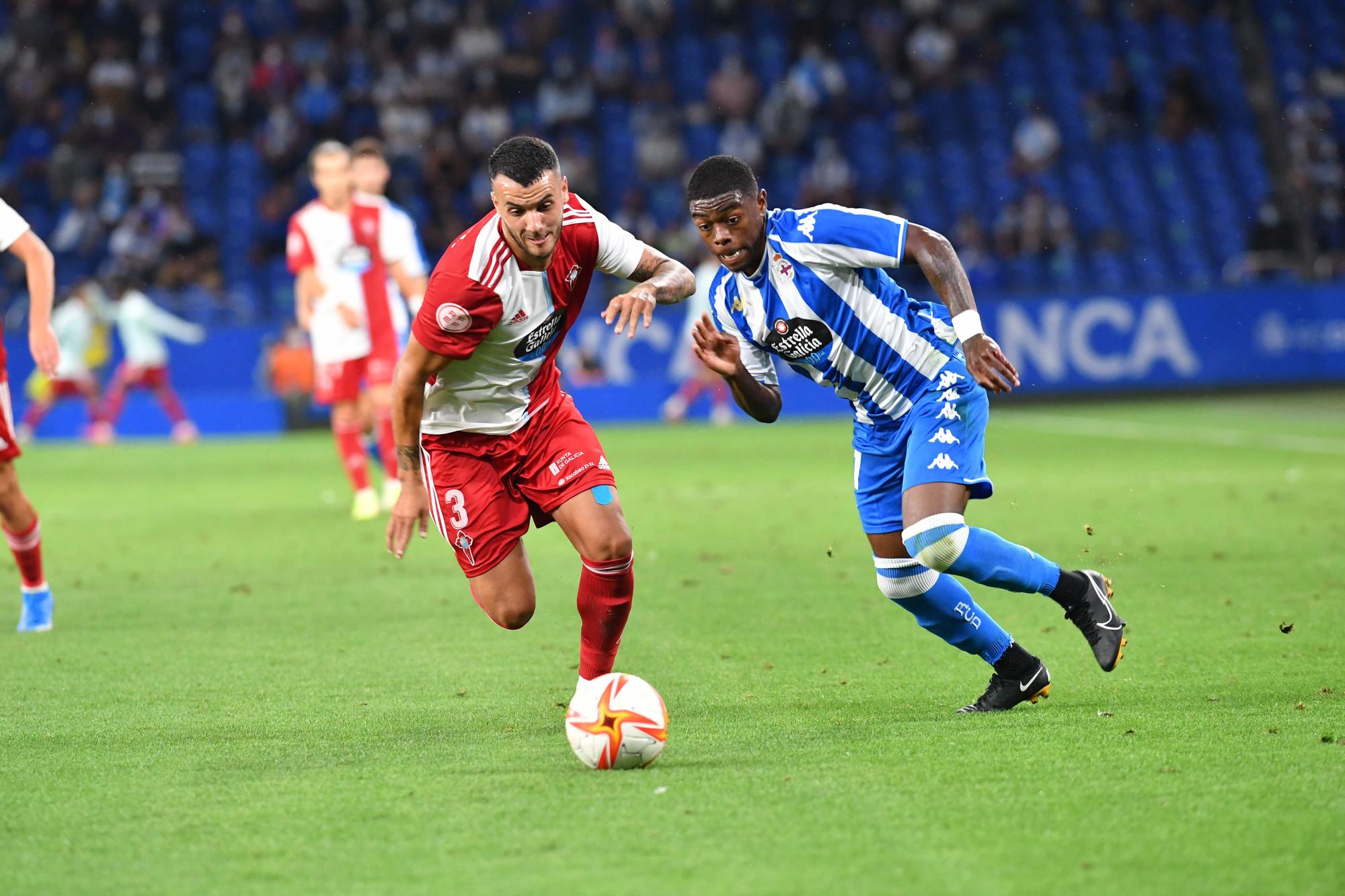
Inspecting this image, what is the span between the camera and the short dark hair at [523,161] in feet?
16.4

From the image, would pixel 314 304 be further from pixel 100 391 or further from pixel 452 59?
pixel 452 59

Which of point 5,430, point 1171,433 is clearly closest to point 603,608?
point 5,430

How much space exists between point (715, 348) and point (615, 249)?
2.12 feet

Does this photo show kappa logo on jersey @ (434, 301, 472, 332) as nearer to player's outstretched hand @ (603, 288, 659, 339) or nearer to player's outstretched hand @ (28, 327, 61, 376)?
player's outstretched hand @ (603, 288, 659, 339)

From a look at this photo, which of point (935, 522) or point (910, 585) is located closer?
point (935, 522)

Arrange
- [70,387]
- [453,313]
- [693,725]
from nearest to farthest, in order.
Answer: [453,313] → [693,725] → [70,387]

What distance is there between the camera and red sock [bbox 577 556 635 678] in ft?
17.4

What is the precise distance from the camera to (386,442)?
469 inches

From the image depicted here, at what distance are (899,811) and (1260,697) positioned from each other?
6.39 ft

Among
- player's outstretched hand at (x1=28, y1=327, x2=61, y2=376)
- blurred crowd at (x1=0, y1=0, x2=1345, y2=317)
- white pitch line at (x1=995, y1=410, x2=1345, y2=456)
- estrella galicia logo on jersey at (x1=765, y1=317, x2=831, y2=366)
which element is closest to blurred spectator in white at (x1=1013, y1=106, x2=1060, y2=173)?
blurred crowd at (x1=0, y1=0, x2=1345, y2=317)

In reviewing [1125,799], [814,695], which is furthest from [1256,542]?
[1125,799]

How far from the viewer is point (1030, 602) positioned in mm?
7883

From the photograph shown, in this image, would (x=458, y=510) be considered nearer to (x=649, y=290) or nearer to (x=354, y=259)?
(x=649, y=290)

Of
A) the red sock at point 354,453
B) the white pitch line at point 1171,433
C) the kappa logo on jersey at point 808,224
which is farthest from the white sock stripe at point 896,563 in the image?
the white pitch line at point 1171,433
